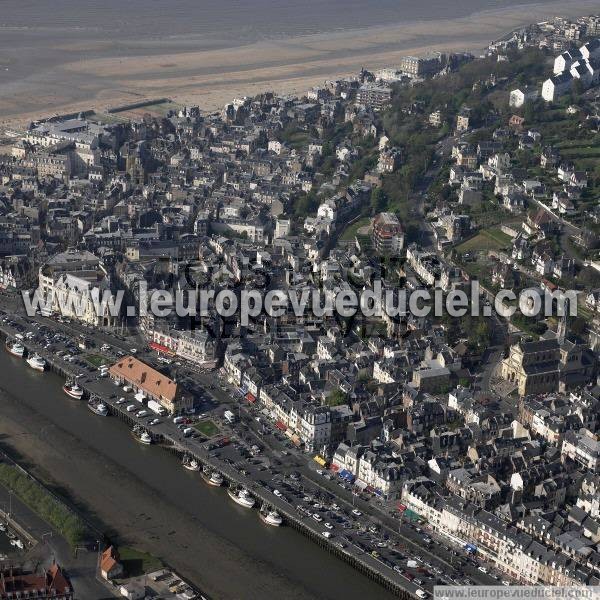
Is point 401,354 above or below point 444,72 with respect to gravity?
below

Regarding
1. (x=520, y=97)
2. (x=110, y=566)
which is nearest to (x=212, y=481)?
(x=110, y=566)

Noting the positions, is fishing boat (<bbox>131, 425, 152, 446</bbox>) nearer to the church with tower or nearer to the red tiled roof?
the red tiled roof

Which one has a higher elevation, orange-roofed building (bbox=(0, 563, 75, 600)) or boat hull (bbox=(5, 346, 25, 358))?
boat hull (bbox=(5, 346, 25, 358))

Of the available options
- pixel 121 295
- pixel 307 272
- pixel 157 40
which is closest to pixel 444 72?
pixel 157 40

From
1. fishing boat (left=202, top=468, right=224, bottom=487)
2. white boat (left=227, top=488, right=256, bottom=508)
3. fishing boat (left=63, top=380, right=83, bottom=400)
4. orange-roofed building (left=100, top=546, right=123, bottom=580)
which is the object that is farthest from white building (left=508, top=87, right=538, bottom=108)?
orange-roofed building (left=100, top=546, right=123, bottom=580)

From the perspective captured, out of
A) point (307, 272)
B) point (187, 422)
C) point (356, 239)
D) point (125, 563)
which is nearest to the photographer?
point (125, 563)

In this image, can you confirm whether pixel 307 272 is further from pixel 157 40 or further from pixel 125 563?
pixel 157 40

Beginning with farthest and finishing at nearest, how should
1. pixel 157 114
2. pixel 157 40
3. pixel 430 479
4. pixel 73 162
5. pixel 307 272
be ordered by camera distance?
pixel 157 40
pixel 157 114
pixel 73 162
pixel 307 272
pixel 430 479

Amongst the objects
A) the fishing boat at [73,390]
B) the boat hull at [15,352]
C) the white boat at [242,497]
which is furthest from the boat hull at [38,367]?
the white boat at [242,497]
